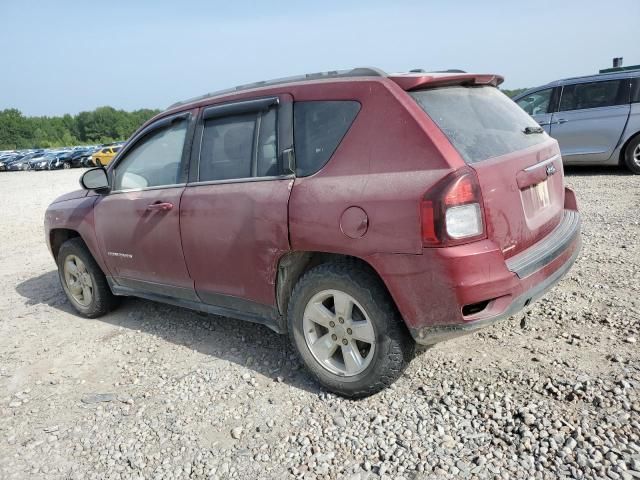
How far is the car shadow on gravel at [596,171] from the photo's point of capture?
9.16 metres

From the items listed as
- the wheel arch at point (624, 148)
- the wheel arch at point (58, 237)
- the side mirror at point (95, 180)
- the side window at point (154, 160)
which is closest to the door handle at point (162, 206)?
the side window at point (154, 160)

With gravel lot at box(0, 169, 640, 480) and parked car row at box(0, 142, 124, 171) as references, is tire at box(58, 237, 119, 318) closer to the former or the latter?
gravel lot at box(0, 169, 640, 480)

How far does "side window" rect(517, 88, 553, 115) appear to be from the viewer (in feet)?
31.5

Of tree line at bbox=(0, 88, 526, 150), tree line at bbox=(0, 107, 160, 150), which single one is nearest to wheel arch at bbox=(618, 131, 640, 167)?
tree line at bbox=(0, 107, 160, 150)

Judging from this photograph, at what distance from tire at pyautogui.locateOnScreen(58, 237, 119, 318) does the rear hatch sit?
343 centimetres

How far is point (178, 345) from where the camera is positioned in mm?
3945

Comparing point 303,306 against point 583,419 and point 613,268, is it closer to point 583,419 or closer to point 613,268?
point 583,419

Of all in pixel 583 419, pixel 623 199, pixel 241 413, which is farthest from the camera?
pixel 623 199

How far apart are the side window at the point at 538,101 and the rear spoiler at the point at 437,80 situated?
7.51 metres

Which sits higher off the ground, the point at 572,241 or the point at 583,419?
the point at 572,241

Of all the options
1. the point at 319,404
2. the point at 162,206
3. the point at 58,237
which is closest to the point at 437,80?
the point at 319,404

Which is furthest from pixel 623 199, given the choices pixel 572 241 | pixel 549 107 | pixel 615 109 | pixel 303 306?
→ pixel 303 306

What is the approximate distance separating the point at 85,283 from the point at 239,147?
2457mm

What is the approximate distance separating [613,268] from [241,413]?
3.48m
